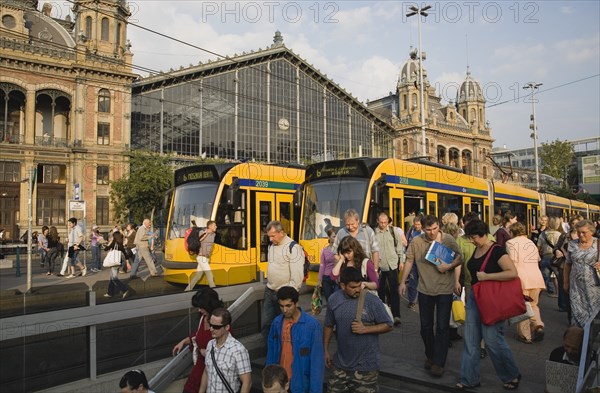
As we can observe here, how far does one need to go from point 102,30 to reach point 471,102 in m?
52.4

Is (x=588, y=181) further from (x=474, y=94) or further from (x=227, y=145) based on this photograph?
(x=227, y=145)

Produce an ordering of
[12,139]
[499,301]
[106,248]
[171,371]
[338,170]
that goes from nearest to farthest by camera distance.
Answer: [499,301] < [171,371] < [338,170] < [106,248] < [12,139]

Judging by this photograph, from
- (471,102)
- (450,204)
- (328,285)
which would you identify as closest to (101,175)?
(450,204)

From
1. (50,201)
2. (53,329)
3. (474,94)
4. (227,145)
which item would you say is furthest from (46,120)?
(474,94)

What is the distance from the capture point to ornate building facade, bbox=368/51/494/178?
61.0 meters

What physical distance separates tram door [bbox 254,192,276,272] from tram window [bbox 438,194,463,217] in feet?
17.1

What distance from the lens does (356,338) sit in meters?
4.01

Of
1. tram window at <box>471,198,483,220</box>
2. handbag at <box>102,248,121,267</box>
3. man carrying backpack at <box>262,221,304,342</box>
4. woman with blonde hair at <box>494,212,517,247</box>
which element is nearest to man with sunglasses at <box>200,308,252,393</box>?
man carrying backpack at <box>262,221,304,342</box>

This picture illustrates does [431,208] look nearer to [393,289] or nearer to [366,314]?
[393,289]

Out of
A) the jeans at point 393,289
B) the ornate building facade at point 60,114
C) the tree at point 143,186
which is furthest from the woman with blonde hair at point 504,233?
the ornate building facade at point 60,114

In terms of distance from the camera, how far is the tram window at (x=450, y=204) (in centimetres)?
1460

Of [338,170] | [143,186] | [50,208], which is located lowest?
[50,208]

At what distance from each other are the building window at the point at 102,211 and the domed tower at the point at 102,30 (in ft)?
39.8

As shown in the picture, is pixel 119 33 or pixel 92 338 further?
pixel 119 33
